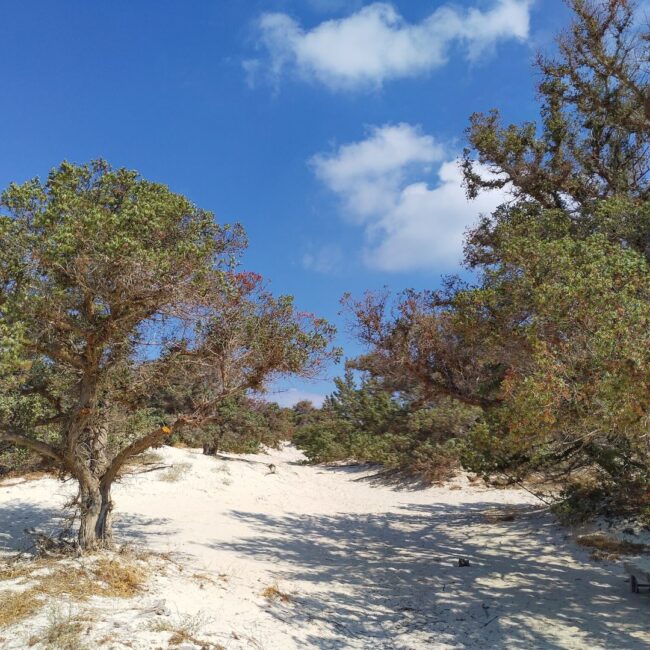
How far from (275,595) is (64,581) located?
2.95m

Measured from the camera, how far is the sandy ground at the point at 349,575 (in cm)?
681

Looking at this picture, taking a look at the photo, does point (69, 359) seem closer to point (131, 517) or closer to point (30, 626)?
point (30, 626)

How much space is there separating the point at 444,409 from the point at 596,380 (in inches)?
793

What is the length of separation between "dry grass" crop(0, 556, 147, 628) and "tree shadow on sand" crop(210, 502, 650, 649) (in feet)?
7.00

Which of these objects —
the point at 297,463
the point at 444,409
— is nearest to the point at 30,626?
the point at 444,409

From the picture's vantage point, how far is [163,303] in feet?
25.6

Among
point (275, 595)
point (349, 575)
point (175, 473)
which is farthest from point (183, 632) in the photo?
point (175, 473)

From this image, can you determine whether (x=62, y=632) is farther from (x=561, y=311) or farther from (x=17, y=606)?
(x=561, y=311)

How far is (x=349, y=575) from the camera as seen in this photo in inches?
401

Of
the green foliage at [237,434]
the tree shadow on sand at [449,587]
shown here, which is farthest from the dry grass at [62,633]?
the green foliage at [237,434]

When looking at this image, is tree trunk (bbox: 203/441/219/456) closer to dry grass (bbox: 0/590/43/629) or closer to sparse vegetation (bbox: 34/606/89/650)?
dry grass (bbox: 0/590/43/629)

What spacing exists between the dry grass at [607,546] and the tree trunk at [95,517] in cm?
909

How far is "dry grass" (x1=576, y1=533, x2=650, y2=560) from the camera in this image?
10.6 m

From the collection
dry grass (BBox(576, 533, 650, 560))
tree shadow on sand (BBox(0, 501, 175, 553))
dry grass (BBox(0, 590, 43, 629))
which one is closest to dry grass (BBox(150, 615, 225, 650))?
dry grass (BBox(0, 590, 43, 629))
